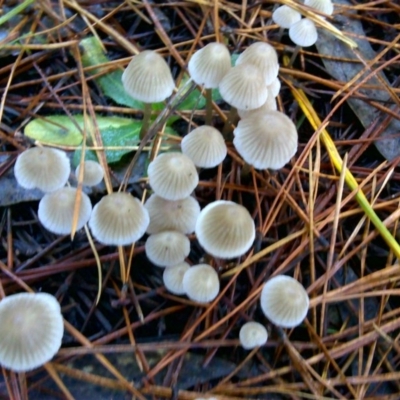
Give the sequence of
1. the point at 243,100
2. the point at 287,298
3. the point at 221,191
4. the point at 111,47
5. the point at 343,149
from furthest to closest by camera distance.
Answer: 1. the point at 111,47
2. the point at 343,149
3. the point at 221,191
4. the point at 243,100
5. the point at 287,298

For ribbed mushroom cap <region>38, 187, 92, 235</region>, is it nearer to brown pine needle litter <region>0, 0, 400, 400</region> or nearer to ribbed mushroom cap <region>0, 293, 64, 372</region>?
brown pine needle litter <region>0, 0, 400, 400</region>

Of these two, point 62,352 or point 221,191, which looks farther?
point 221,191

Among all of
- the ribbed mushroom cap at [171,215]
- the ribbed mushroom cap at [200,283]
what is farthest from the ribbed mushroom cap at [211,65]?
the ribbed mushroom cap at [200,283]

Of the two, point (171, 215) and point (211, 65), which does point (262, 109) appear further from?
point (171, 215)

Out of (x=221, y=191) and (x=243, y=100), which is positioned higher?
(x=243, y=100)

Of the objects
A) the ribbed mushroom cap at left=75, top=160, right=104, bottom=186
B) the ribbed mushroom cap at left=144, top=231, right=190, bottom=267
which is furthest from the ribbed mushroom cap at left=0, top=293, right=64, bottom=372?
the ribbed mushroom cap at left=75, top=160, right=104, bottom=186

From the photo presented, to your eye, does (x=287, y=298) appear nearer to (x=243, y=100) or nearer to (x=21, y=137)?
(x=243, y=100)

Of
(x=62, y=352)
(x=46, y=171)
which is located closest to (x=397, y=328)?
(x=62, y=352)

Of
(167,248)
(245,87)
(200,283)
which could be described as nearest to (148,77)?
(245,87)
